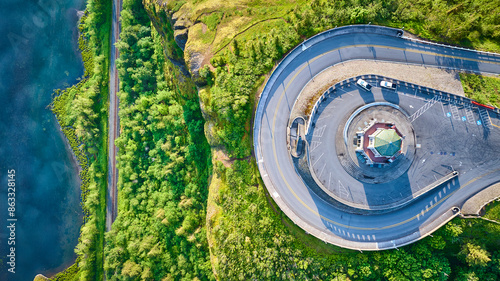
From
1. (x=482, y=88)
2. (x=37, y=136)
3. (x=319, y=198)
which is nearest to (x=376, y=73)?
(x=482, y=88)

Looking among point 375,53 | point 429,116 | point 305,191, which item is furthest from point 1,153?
point 429,116

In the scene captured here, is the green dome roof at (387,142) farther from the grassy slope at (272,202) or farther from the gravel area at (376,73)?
the grassy slope at (272,202)

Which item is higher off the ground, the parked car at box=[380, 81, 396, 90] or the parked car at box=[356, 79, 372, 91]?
the parked car at box=[356, 79, 372, 91]

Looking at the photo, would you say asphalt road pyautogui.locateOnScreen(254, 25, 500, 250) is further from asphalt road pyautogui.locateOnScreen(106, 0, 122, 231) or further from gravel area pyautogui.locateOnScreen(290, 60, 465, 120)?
asphalt road pyautogui.locateOnScreen(106, 0, 122, 231)

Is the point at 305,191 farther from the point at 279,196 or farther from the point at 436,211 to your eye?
the point at 436,211

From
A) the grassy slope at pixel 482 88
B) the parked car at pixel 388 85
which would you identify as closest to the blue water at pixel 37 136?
the parked car at pixel 388 85

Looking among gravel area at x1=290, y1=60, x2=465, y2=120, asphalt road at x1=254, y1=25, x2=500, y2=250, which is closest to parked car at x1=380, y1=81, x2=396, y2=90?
gravel area at x1=290, y1=60, x2=465, y2=120
